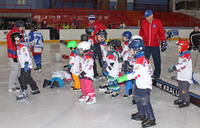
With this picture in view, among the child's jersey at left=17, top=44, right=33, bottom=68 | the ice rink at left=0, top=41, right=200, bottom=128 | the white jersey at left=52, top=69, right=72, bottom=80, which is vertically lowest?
the ice rink at left=0, top=41, right=200, bottom=128

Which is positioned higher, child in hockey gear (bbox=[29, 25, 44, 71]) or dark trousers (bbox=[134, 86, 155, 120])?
child in hockey gear (bbox=[29, 25, 44, 71])

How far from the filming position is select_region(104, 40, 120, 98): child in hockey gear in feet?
13.9

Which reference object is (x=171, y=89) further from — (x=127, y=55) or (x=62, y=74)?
(x=62, y=74)

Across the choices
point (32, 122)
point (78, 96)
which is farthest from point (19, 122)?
point (78, 96)

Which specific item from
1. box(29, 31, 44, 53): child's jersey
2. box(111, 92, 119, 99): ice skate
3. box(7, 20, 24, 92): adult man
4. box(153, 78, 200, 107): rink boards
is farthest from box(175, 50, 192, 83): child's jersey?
box(29, 31, 44, 53): child's jersey

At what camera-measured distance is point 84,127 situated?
10.4ft

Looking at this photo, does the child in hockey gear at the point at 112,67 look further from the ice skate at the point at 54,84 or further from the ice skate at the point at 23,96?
the ice skate at the point at 23,96

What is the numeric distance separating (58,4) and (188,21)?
12.5 metres

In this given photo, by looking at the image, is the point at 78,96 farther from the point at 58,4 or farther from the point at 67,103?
the point at 58,4

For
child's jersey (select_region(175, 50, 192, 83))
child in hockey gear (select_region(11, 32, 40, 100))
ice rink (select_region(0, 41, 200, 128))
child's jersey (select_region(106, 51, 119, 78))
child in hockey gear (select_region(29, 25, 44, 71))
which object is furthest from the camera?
child in hockey gear (select_region(29, 25, 44, 71))

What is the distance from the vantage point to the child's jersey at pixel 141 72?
10.1 ft

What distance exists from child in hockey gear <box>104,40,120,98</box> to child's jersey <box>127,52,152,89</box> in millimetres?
1045

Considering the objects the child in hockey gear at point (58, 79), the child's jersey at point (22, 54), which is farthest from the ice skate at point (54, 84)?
the child's jersey at point (22, 54)

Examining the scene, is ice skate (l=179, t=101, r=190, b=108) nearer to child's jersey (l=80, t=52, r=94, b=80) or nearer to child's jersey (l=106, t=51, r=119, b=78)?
child's jersey (l=106, t=51, r=119, b=78)
